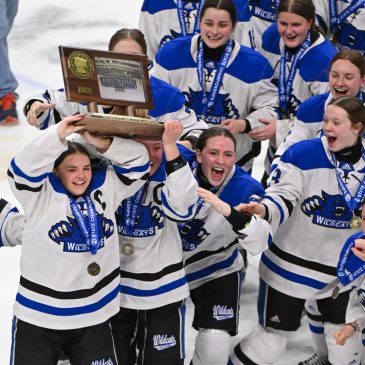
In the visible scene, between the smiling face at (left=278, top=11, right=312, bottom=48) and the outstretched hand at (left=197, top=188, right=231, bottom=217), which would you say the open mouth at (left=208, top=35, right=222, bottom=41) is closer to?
the smiling face at (left=278, top=11, right=312, bottom=48)

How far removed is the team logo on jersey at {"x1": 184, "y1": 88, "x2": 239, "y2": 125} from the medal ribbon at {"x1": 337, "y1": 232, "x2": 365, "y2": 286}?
1150 mm

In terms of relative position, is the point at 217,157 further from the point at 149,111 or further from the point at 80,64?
the point at 80,64

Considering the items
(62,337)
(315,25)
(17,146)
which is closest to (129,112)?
(62,337)

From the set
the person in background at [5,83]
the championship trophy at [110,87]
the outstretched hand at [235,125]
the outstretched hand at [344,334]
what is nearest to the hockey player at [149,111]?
the outstretched hand at [235,125]

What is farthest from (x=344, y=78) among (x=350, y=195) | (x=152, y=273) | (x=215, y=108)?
(x=152, y=273)

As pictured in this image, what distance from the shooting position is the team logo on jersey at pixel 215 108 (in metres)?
5.51

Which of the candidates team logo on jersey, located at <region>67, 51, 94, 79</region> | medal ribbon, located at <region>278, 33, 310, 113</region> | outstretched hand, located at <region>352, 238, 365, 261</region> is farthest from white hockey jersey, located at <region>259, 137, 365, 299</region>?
team logo on jersey, located at <region>67, 51, 94, 79</region>

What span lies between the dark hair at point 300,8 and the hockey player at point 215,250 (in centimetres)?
89

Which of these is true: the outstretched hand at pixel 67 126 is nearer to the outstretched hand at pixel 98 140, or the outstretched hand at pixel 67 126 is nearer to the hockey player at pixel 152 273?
the outstretched hand at pixel 98 140

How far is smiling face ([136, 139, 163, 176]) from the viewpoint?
14.9 feet

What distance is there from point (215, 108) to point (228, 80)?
0.14m

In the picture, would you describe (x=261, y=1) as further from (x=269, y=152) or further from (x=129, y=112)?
(x=129, y=112)

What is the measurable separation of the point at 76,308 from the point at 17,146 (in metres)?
3.17

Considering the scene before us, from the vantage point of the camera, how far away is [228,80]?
18.0 ft
